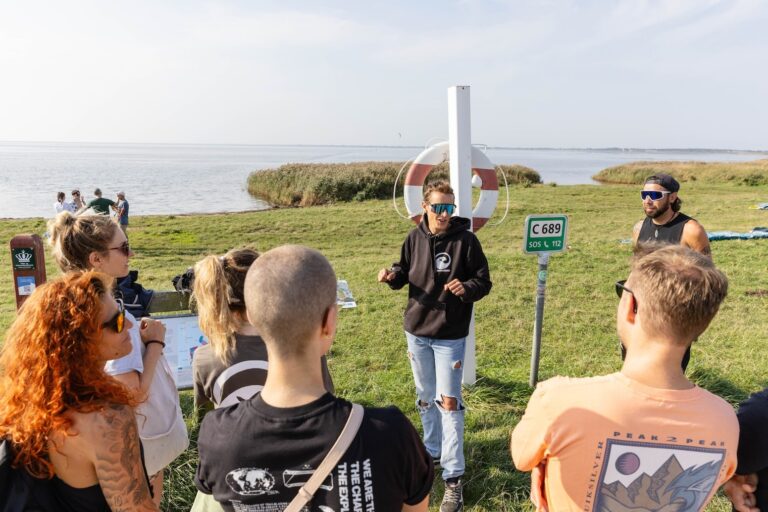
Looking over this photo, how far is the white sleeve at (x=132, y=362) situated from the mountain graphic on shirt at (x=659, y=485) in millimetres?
1746

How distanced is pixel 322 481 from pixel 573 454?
2.29ft

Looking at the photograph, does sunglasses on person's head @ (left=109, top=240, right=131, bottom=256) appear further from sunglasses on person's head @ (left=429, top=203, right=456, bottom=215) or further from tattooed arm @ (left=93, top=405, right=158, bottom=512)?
sunglasses on person's head @ (left=429, top=203, right=456, bottom=215)

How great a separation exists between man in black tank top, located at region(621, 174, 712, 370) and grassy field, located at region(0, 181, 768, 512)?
113 centimetres

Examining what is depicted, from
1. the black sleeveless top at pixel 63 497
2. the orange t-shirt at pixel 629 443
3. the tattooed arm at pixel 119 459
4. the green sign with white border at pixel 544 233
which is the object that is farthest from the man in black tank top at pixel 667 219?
the black sleeveless top at pixel 63 497

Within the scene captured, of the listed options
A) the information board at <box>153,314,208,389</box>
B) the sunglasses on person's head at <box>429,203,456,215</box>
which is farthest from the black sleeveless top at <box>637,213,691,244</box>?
the information board at <box>153,314,208,389</box>

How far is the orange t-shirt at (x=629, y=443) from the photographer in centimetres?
134

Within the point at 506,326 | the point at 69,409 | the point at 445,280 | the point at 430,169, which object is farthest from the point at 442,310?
the point at 506,326

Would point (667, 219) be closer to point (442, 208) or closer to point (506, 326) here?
point (442, 208)

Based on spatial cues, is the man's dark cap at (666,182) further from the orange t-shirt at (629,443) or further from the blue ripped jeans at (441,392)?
the orange t-shirt at (629,443)

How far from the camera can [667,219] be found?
12.1 feet

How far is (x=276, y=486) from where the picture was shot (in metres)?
1.24

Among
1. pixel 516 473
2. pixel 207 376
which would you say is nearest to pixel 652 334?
pixel 207 376

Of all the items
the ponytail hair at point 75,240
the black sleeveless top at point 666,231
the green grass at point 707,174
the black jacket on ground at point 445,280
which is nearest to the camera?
the ponytail hair at point 75,240

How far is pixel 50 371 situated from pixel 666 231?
3683 mm
